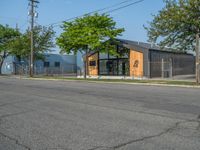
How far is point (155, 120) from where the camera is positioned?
8.15m

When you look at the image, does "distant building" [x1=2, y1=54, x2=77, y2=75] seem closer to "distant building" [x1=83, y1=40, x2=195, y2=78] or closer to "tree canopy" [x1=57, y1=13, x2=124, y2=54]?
"distant building" [x1=83, y1=40, x2=195, y2=78]

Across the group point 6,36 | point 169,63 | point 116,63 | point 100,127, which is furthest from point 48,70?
point 100,127

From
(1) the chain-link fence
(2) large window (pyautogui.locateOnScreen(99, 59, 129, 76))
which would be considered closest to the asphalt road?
(2) large window (pyautogui.locateOnScreen(99, 59, 129, 76))

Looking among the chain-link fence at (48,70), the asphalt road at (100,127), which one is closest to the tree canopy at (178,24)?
the asphalt road at (100,127)

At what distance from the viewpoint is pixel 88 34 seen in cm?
3447

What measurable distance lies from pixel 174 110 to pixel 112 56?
30.2 meters

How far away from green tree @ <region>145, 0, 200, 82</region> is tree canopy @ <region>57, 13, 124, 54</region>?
5.58 meters

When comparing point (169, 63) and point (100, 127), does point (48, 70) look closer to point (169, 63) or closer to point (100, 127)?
point (169, 63)

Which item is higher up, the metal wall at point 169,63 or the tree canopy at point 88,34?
the tree canopy at point 88,34

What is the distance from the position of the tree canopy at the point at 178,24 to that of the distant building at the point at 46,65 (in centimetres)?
2817

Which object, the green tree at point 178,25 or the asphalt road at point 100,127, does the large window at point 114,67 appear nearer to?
the green tree at point 178,25

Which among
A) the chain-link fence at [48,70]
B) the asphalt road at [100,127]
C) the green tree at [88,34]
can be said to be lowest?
the asphalt road at [100,127]

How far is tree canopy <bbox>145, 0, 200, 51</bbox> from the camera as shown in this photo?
26859mm

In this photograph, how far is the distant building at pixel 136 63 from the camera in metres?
36.5
